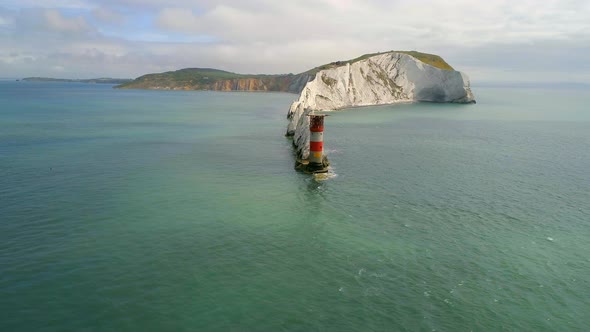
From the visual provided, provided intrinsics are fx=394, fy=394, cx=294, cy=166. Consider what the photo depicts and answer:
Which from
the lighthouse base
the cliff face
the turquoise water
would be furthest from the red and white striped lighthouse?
the cliff face

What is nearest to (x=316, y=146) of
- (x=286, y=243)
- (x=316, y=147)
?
(x=316, y=147)

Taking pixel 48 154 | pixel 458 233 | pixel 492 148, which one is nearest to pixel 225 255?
pixel 458 233

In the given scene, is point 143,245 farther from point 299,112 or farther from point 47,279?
point 299,112

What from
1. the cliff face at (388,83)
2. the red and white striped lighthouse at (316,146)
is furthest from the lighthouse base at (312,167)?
the cliff face at (388,83)

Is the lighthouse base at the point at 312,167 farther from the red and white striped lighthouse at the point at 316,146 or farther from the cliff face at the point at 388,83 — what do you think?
the cliff face at the point at 388,83

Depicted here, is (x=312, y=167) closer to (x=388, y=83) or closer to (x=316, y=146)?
(x=316, y=146)

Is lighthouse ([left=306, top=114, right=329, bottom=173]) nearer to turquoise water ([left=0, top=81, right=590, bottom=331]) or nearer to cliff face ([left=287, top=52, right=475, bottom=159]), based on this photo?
turquoise water ([left=0, top=81, right=590, bottom=331])
